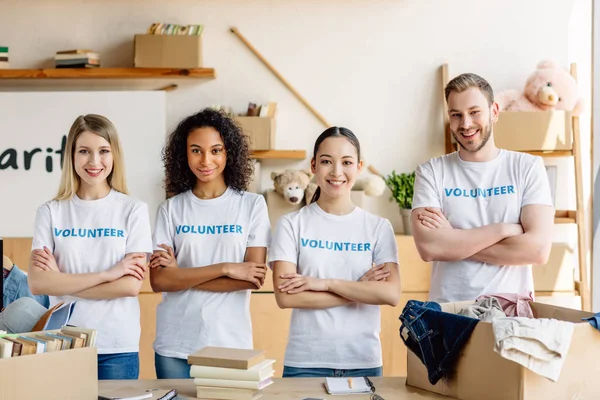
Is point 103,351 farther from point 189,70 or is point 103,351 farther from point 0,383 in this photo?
point 189,70

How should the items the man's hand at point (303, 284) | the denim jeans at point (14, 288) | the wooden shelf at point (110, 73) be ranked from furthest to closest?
1. the wooden shelf at point (110, 73)
2. the denim jeans at point (14, 288)
3. the man's hand at point (303, 284)

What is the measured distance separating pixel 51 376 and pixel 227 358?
1.32 ft

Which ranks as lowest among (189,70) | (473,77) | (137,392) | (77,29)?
(137,392)

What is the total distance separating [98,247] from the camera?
2271mm

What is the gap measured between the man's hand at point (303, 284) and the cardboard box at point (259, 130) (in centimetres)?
202

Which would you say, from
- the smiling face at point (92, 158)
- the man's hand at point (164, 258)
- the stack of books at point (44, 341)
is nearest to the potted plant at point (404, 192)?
the man's hand at point (164, 258)

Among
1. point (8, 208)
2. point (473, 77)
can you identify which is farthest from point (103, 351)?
point (8, 208)

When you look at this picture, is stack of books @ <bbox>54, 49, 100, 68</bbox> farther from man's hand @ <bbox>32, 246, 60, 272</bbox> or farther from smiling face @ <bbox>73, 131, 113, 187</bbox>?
man's hand @ <bbox>32, 246, 60, 272</bbox>

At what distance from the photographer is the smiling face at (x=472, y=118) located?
2.30 metres

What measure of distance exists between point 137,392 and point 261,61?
286cm

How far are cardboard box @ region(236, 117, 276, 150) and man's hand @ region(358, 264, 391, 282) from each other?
2.01m

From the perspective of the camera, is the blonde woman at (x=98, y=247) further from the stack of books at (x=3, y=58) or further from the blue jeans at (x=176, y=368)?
the stack of books at (x=3, y=58)

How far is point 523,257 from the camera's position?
2238mm

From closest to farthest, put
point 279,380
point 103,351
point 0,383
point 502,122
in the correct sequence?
1. point 0,383
2. point 279,380
3. point 103,351
4. point 502,122
